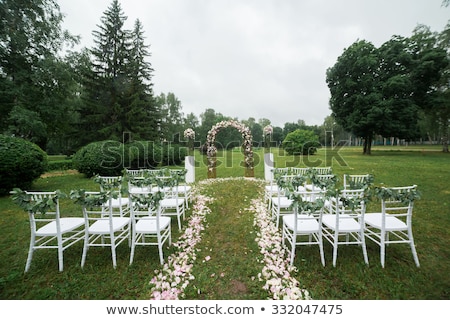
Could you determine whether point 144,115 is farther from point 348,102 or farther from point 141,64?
point 348,102

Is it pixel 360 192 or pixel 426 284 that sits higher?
pixel 360 192

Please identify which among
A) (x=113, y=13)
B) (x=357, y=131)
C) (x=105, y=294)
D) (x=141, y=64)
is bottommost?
(x=105, y=294)

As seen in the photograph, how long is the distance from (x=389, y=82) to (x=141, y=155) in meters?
22.0

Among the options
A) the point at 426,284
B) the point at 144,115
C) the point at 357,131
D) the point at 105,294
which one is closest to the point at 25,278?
the point at 105,294

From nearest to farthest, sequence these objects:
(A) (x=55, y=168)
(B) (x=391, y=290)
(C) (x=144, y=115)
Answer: (B) (x=391, y=290)
(A) (x=55, y=168)
(C) (x=144, y=115)

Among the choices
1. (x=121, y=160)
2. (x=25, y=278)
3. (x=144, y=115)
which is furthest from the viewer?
(x=144, y=115)

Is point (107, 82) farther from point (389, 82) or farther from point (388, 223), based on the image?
point (389, 82)

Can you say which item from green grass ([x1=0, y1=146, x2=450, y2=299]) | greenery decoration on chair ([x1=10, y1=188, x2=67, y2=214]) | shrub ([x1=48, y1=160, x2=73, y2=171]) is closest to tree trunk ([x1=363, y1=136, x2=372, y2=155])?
green grass ([x1=0, y1=146, x2=450, y2=299])

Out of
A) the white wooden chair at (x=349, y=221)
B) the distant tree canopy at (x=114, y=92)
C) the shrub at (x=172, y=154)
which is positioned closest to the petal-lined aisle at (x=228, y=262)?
the white wooden chair at (x=349, y=221)

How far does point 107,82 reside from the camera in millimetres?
14727

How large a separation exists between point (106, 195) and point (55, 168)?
12565 mm

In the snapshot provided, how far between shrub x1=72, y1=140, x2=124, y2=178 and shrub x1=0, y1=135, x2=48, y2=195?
2171 mm

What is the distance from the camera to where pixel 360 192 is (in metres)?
2.54

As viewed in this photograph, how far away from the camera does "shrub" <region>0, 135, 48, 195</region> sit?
17.0 ft
